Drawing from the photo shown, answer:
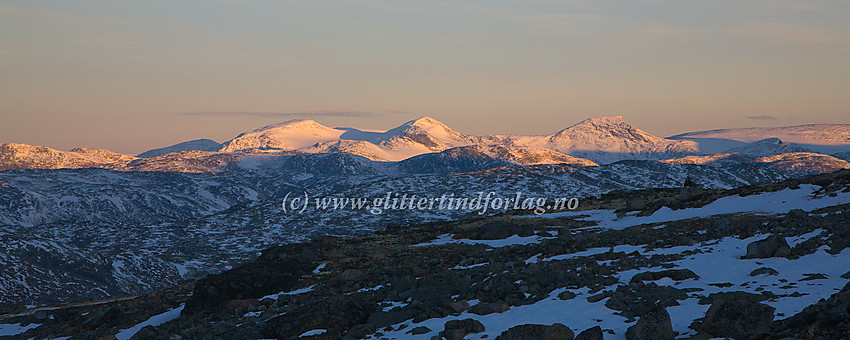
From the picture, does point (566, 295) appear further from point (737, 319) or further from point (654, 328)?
point (737, 319)

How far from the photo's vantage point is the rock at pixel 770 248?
29.2 meters

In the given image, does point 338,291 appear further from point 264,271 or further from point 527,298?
point 527,298

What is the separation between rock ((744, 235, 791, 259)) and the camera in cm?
2915

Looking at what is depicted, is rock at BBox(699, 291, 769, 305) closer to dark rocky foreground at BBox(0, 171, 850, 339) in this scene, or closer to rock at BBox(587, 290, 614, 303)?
dark rocky foreground at BBox(0, 171, 850, 339)

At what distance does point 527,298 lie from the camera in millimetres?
28188

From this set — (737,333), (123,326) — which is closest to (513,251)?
(123,326)

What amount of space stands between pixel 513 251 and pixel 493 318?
63.0ft

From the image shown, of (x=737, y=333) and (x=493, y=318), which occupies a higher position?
(x=737, y=333)

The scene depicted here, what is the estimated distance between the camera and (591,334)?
20953 millimetres

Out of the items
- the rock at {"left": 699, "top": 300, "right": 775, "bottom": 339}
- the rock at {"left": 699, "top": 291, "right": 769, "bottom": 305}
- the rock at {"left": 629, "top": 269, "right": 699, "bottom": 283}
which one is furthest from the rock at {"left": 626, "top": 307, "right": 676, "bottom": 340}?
the rock at {"left": 629, "top": 269, "right": 699, "bottom": 283}

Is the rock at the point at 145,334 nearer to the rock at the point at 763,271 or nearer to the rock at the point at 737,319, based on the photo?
the rock at the point at 737,319

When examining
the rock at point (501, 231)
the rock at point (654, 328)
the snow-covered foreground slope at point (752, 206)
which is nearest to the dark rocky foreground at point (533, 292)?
the rock at point (654, 328)

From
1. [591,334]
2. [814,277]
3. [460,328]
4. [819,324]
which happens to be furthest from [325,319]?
[814,277]

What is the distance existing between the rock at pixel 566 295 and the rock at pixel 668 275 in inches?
98.3
